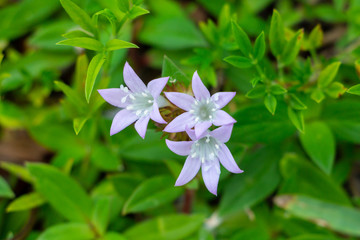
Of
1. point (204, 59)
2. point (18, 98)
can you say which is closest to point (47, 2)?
point (18, 98)

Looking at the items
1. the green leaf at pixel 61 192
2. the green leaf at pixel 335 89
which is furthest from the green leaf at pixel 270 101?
the green leaf at pixel 61 192

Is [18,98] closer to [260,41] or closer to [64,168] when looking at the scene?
[64,168]

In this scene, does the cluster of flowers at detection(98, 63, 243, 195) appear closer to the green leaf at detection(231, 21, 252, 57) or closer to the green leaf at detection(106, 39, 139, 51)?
the green leaf at detection(106, 39, 139, 51)

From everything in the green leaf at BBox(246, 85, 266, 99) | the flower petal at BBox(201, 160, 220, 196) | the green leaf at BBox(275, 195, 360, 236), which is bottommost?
the green leaf at BBox(275, 195, 360, 236)

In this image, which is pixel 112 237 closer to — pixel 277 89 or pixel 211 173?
pixel 211 173

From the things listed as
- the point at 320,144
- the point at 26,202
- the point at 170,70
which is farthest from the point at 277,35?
the point at 26,202

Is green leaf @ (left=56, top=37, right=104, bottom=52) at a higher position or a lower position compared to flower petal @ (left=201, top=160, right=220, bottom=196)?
higher

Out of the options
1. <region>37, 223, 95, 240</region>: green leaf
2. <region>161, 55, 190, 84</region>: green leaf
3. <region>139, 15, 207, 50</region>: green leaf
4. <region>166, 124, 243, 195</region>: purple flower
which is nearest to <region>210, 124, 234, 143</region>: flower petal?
<region>166, 124, 243, 195</region>: purple flower
